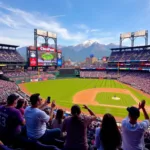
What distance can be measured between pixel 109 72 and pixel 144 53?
18040mm

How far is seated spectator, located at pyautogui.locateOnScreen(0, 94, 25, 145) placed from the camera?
4.84 metres

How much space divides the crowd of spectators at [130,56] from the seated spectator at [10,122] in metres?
76.1

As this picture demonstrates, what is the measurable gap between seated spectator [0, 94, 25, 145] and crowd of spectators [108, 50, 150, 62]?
250ft

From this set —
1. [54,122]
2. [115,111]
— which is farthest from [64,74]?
[54,122]

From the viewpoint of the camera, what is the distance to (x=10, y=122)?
4859 millimetres

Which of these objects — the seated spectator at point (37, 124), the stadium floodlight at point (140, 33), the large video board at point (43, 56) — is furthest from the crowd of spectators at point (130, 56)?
the seated spectator at point (37, 124)

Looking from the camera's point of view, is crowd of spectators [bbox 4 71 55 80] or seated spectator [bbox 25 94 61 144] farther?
crowd of spectators [bbox 4 71 55 80]

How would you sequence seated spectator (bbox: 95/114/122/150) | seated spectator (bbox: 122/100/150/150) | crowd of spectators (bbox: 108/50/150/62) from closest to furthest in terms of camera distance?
seated spectator (bbox: 95/114/122/150) → seated spectator (bbox: 122/100/150/150) → crowd of spectators (bbox: 108/50/150/62)

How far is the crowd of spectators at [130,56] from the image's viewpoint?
76950mm

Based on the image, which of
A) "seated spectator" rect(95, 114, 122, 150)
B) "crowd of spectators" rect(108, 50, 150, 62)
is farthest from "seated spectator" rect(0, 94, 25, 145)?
"crowd of spectators" rect(108, 50, 150, 62)

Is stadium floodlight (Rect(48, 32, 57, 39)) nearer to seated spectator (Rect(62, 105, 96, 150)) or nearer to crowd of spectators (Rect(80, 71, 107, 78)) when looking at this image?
crowd of spectators (Rect(80, 71, 107, 78))

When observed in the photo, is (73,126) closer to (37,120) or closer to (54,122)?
(37,120)

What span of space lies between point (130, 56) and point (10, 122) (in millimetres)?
84123

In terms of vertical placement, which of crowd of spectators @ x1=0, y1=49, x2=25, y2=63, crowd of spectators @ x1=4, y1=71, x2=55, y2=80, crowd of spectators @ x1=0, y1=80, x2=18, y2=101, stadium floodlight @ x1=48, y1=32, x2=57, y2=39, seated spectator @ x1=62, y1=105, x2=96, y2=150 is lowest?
crowd of spectators @ x1=0, y1=80, x2=18, y2=101
